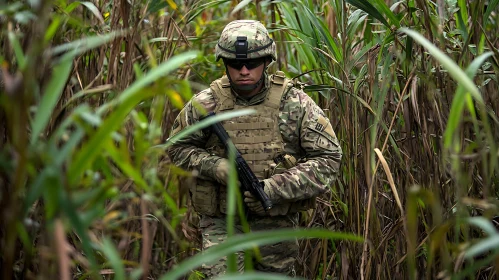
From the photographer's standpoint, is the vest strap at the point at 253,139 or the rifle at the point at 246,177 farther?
the vest strap at the point at 253,139

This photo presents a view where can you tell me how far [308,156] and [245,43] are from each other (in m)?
0.56

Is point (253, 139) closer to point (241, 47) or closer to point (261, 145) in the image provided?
point (261, 145)

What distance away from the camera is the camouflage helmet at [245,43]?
3.43 m

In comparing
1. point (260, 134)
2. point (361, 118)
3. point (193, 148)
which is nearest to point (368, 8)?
point (361, 118)

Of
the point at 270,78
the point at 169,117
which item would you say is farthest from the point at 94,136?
the point at 169,117

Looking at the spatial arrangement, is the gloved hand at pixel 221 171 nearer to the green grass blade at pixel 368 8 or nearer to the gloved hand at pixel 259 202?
Result: the gloved hand at pixel 259 202

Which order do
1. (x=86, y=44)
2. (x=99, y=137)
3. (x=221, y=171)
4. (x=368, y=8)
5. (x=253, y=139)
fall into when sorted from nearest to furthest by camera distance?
(x=99, y=137) < (x=86, y=44) < (x=368, y=8) < (x=221, y=171) < (x=253, y=139)

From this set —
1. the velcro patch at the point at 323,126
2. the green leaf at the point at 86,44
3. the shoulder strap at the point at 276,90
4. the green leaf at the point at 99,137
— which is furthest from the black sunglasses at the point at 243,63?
the green leaf at the point at 99,137

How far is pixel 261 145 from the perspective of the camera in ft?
11.5

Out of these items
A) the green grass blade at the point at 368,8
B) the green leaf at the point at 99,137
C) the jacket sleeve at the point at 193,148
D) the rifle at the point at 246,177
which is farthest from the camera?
the jacket sleeve at the point at 193,148

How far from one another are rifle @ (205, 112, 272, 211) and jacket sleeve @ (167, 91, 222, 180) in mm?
99

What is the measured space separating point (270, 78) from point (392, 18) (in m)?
0.65

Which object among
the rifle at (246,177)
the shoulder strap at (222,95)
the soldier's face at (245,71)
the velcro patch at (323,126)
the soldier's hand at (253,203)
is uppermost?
the soldier's face at (245,71)

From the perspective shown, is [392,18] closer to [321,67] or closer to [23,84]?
[321,67]
